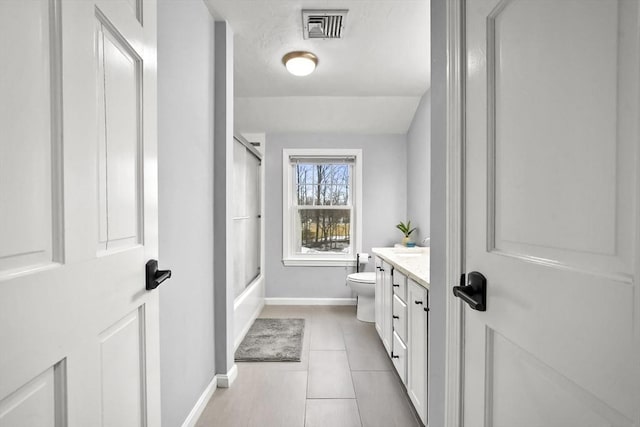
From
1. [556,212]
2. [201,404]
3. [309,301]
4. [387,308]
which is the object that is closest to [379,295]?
[387,308]

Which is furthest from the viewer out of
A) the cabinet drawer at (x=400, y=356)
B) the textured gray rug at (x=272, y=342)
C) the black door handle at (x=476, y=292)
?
the textured gray rug at (x=272, y=342)

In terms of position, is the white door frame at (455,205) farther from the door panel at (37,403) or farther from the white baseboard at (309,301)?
the white baseboard at (309,301)

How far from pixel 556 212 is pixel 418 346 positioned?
1388 millimetres

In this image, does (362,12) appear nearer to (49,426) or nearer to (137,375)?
(137,375)

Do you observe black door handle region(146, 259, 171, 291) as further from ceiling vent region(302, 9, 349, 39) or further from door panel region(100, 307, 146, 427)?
ceiling vent region(302, 9, 349, 39)

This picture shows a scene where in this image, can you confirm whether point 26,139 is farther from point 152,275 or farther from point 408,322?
point 408,322

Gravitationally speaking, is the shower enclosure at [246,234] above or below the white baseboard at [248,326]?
above

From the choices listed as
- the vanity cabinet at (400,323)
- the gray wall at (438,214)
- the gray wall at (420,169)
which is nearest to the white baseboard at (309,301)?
the gray wall at (420,169)

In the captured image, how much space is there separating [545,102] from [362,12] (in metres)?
1.84

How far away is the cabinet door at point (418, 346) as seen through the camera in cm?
171

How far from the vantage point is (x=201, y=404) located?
6.45 ft

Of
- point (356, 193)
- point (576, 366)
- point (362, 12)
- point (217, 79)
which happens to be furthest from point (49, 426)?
point (356, 193)

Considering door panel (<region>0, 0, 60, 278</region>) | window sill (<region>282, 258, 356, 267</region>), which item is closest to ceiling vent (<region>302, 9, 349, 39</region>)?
door panel (<region>0, 0, 60, 278</region>)

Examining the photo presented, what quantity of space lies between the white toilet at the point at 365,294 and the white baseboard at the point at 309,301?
56cm
